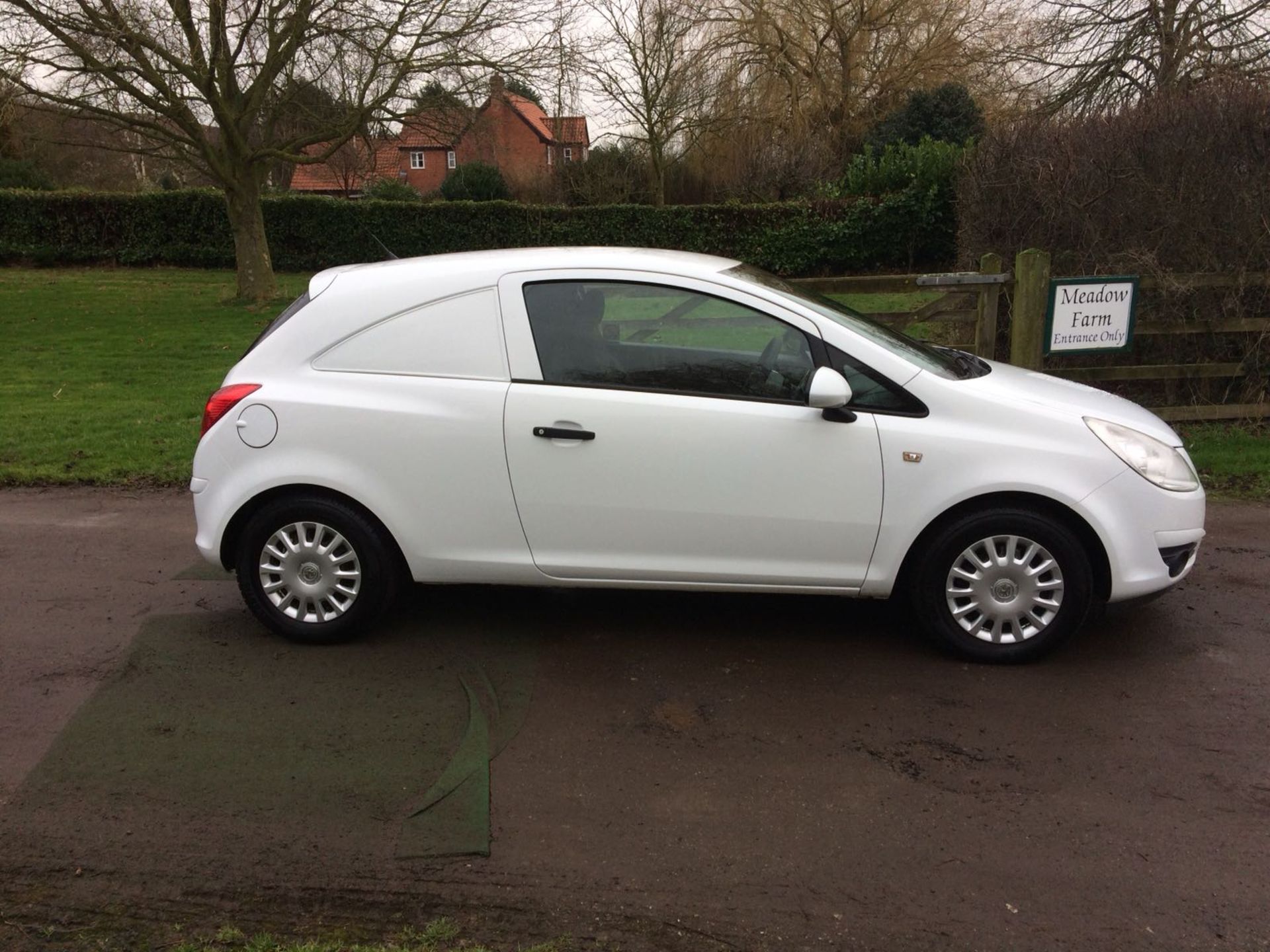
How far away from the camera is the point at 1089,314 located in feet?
25.7

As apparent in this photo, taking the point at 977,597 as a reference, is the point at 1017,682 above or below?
below

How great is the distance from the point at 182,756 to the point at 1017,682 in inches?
128

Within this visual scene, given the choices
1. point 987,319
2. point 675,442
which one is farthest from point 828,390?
point 987,319

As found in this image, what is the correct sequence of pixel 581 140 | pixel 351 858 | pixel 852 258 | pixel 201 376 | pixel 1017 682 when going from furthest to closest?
pixel 581 140
pixel 852 258
pixel 201 376
pixel 1017 682
pixel 351 858

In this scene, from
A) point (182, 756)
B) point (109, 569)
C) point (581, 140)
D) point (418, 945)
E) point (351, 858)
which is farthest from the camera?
point (581, 140)

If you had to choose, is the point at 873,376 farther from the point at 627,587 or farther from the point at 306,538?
the point at 306,538

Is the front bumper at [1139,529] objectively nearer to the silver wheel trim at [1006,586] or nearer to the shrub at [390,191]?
the silver wheel trim at [1006,586]

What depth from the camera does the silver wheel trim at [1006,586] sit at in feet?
14.3

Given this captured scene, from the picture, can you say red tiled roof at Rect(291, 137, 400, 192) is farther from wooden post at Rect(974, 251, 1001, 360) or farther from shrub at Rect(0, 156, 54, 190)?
wooden post at Rect(974, 251, 1001, 360)

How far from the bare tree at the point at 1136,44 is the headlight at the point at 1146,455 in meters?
10.9

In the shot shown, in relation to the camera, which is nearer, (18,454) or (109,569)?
(109,569)

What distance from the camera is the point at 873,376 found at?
4406mm

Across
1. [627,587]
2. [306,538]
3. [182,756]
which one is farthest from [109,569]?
[627,587]

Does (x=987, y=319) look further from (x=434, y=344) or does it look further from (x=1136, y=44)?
(x=1136, y=44)
